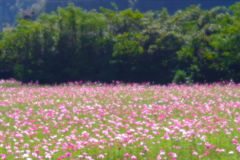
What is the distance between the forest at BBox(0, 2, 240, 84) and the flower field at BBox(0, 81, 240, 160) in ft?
28.0

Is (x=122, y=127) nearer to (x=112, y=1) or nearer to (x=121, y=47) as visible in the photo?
(x=121, y=47)

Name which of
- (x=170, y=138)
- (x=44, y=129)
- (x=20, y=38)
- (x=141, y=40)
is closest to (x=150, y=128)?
(x=170, y=138)

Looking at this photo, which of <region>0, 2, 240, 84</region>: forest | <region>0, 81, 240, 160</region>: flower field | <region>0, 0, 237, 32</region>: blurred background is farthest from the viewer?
<region>0, 0, 237, 32</region>: blurred background

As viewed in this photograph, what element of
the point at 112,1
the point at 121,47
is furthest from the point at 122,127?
the point at 112,1

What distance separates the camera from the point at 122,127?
8.09 metres

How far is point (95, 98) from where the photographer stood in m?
12.5

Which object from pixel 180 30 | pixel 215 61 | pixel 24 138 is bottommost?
pixel 24 138

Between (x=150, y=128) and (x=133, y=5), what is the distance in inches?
1510

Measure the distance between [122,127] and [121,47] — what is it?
14177mm

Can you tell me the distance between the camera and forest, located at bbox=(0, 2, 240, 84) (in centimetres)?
2106

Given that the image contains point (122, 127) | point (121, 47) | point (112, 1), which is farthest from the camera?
point (112, 1)

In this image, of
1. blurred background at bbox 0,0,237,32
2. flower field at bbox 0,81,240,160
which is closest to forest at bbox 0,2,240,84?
flower field at bbox 0,81,240,160

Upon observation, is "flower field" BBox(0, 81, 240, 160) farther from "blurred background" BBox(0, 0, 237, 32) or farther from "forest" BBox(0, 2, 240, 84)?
"blurred background" BBox(0, 0, 237, 32)

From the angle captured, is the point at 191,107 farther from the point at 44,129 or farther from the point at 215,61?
the point at 215,61
